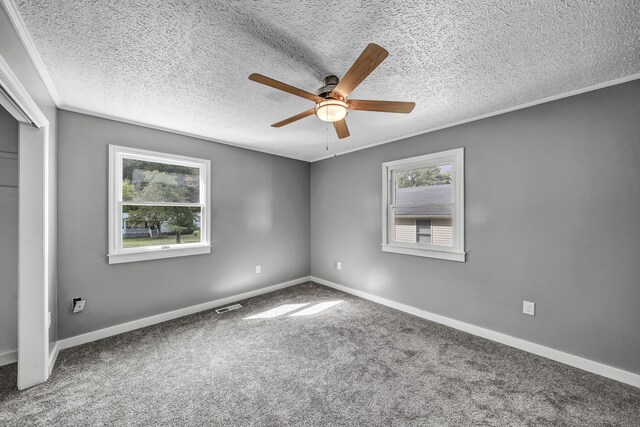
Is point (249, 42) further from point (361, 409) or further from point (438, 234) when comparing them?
point (438, 234)

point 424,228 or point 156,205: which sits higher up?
point 156,205

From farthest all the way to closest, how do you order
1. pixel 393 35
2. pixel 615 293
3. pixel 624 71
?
pixel 615 293 < pixel 624 71 < pixel 393 35

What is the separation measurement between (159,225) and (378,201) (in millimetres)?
3000

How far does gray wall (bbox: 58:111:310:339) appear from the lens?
252 centimetres

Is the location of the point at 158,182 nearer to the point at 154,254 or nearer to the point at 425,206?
the point at 154,254

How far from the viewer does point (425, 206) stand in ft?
10.8

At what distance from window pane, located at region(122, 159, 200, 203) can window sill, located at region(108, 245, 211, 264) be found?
624 millimetres

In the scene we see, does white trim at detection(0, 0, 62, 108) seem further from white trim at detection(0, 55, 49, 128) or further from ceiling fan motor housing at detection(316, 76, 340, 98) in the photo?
ceiling fan motor housing at detection(316, 76, 340, 98)

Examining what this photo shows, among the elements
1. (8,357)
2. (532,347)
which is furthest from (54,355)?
(532,347)

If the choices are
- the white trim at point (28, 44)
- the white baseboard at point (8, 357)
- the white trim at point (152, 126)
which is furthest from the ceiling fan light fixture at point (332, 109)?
the white baseboard at point (8, 357)

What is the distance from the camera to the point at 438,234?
3.17 m

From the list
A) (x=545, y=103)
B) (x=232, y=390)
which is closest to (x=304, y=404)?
(x=232, y=390)

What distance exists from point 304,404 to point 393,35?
248 cm

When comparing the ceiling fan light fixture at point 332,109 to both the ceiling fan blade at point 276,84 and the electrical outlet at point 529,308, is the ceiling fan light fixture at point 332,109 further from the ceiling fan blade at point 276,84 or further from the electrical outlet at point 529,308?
the electrical outlet at point 529,308
